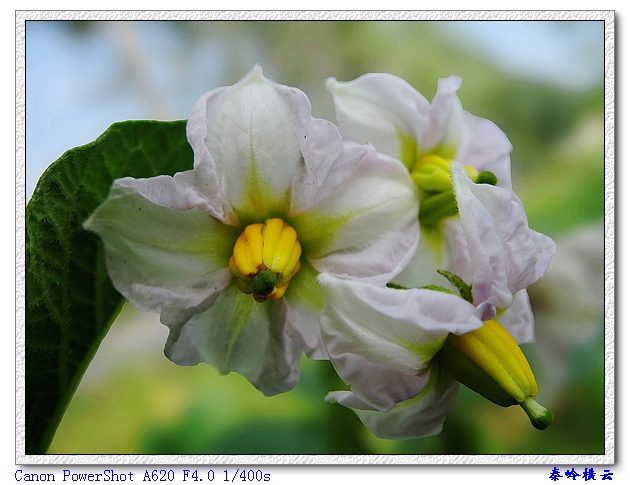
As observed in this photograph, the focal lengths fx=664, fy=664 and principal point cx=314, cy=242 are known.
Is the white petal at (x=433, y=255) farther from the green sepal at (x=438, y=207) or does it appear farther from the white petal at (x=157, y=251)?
the white petal at (x=157, y=251)

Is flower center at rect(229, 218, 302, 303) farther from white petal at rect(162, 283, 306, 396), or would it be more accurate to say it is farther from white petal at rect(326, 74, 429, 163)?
white petal at rect(326, 74, 429, 163)

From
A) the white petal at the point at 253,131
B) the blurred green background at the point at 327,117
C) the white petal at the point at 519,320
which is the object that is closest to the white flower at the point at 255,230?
the white petal at the point at 253,131

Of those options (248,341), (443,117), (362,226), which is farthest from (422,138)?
(248,341)

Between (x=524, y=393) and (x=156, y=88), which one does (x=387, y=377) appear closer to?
(x=524, y=393)

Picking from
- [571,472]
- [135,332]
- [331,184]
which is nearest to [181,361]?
[331,184]

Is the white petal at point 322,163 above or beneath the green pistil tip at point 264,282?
above

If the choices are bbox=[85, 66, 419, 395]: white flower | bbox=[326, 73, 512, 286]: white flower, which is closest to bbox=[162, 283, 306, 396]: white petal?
bbox=[85, 66, 419, 395]: white flower
